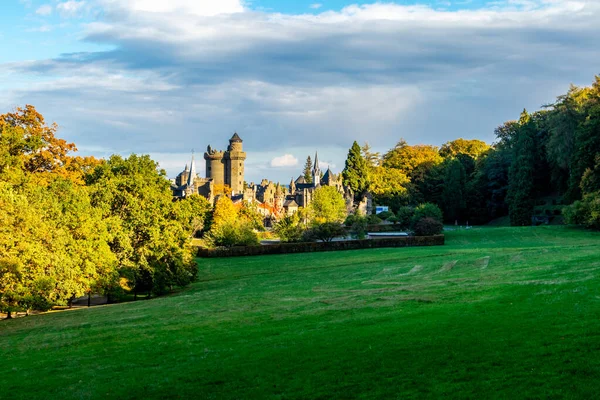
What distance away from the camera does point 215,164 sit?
161 m

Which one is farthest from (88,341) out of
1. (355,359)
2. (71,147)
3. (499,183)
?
(499,183)

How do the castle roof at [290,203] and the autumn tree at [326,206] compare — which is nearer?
the autumn tree at [326,206]

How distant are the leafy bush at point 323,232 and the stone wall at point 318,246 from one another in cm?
287

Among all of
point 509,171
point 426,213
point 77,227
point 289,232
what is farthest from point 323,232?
point 509,171

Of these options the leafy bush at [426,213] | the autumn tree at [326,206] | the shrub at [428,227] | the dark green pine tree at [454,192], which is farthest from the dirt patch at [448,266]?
the dark green pine tree at [454,192]

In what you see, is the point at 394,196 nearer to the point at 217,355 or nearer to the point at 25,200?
the point at 25,200

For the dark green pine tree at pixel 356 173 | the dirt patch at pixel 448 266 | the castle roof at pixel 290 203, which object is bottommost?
the dirt patch at pixel 448 266

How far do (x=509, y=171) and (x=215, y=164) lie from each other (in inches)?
3228

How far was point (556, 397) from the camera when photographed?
1134 centimetres

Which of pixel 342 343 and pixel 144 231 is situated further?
pixel 144 231

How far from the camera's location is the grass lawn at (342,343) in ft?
42.5

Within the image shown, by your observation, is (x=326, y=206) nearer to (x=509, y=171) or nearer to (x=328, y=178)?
(x=509, y=171)

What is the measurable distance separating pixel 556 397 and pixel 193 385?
7.05m

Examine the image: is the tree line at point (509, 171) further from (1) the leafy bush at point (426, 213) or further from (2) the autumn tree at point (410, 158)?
(1) the leafy bush at point (426, 213)
